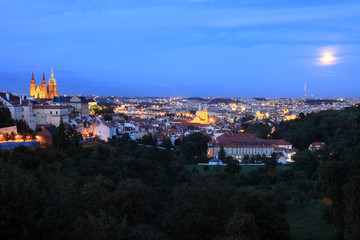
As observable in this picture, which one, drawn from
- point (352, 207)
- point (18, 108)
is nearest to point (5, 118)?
point (18, 108)

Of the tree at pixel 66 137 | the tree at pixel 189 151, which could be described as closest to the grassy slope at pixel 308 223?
the tree at pixel 189 151

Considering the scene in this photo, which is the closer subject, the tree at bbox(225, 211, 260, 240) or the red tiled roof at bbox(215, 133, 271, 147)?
the tree at bbox(225, 211, 260, 240)

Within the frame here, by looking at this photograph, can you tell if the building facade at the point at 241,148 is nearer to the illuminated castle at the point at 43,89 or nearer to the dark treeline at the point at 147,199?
the dark treeline at the point at 147,199

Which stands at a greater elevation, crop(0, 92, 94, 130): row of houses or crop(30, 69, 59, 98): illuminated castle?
crop(30, 69, 59, 98): illuminated castle

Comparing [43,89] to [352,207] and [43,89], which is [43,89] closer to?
[43,89]

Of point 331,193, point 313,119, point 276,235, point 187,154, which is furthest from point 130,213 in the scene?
point 313,119

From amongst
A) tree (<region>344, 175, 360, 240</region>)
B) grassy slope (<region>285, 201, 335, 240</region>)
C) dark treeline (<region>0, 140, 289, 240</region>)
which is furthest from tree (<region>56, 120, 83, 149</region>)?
tree (<region>344, 175, 360, 240</region>)

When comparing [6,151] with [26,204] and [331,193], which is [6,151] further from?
[331,193]

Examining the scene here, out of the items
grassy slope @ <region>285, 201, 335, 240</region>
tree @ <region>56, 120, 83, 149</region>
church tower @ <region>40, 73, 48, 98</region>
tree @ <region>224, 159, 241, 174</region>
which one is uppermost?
church tower @ <region>40, 73, 48, 98</region>

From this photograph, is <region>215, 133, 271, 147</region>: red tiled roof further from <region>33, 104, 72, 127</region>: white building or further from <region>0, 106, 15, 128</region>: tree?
<region>0, 106, 15, 128</region>: tree
